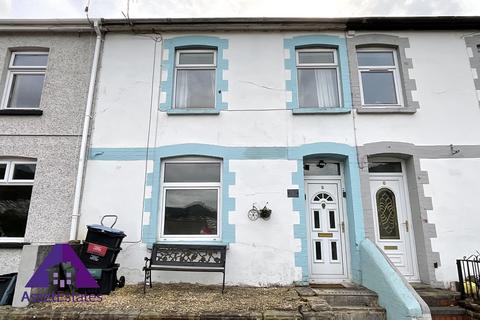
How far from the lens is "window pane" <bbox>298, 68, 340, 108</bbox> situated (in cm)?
671

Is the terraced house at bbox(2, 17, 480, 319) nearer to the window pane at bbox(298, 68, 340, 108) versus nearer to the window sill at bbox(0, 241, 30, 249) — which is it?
the window pane at bbox(298, 68, 340, 108)

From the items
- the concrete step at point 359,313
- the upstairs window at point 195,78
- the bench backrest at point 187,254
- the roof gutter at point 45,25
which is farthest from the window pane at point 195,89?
the concrete step at point 359,313

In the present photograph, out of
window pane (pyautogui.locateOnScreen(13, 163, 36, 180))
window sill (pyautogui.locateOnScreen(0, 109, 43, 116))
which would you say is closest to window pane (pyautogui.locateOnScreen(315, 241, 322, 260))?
window pane (pyautogui.locateOnScreen(13, 163, 36, 180))

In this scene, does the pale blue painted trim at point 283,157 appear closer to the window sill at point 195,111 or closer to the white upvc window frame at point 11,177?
the window sill at point 195,111

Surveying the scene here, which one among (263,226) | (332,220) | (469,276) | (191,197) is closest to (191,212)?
(191,197)

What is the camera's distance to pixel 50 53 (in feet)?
22.7

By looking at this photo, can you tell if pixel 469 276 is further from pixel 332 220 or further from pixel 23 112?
pixel 23 112

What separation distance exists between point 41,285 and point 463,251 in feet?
24.7

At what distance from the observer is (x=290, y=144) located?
631 centimetres

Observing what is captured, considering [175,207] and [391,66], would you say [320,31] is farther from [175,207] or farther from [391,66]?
[175,207]

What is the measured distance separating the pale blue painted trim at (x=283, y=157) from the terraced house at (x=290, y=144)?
0.10 feet

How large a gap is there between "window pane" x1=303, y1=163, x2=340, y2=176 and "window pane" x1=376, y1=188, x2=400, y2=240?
38.6 inches

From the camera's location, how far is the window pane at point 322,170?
650cm

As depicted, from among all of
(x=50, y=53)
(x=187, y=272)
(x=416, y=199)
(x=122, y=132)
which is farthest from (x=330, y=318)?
(x=50, y=53)
